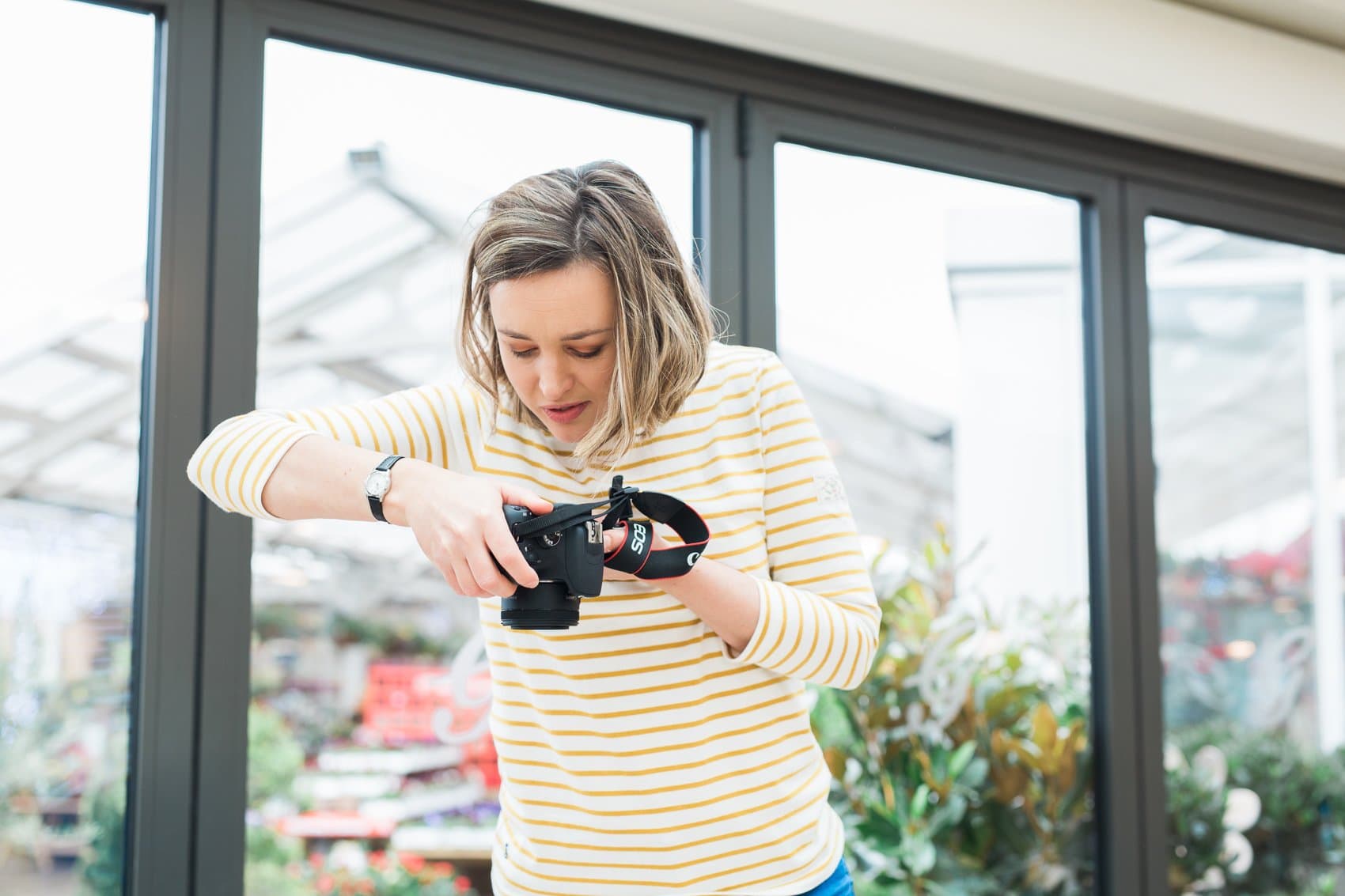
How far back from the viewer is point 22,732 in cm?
168

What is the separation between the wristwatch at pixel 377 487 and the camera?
3.42 ft

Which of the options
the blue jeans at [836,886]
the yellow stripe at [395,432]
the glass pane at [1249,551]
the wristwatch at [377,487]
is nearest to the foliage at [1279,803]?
the glass pane at [1249,551]

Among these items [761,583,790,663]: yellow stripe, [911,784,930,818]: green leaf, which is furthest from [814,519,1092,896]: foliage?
[761,583,790,663]: yellow stripe

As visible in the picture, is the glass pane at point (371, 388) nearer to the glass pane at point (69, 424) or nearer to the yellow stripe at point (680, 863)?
the glass pane at point (69, 424)

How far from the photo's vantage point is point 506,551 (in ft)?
3.23

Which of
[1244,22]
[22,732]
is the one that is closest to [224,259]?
[22,732]

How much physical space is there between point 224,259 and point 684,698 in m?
1.02

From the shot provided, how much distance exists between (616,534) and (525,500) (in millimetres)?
88

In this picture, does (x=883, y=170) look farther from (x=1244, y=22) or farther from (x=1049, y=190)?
(x=1244, y=22)

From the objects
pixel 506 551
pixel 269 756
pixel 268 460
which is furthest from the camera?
pixel 269 756

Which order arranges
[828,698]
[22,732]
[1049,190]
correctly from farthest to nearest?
[1049,190]
[828,698]
[22,732]

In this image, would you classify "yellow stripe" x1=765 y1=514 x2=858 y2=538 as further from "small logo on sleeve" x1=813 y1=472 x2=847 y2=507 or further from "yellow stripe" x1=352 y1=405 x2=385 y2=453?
"yellow stripe" x1=352 y1=405 x2=385 y2=453

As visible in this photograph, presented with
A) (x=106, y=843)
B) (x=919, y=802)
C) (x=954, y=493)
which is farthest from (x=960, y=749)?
(x=106, y=843)

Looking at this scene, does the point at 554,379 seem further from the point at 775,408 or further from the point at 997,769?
the point at 997,769
